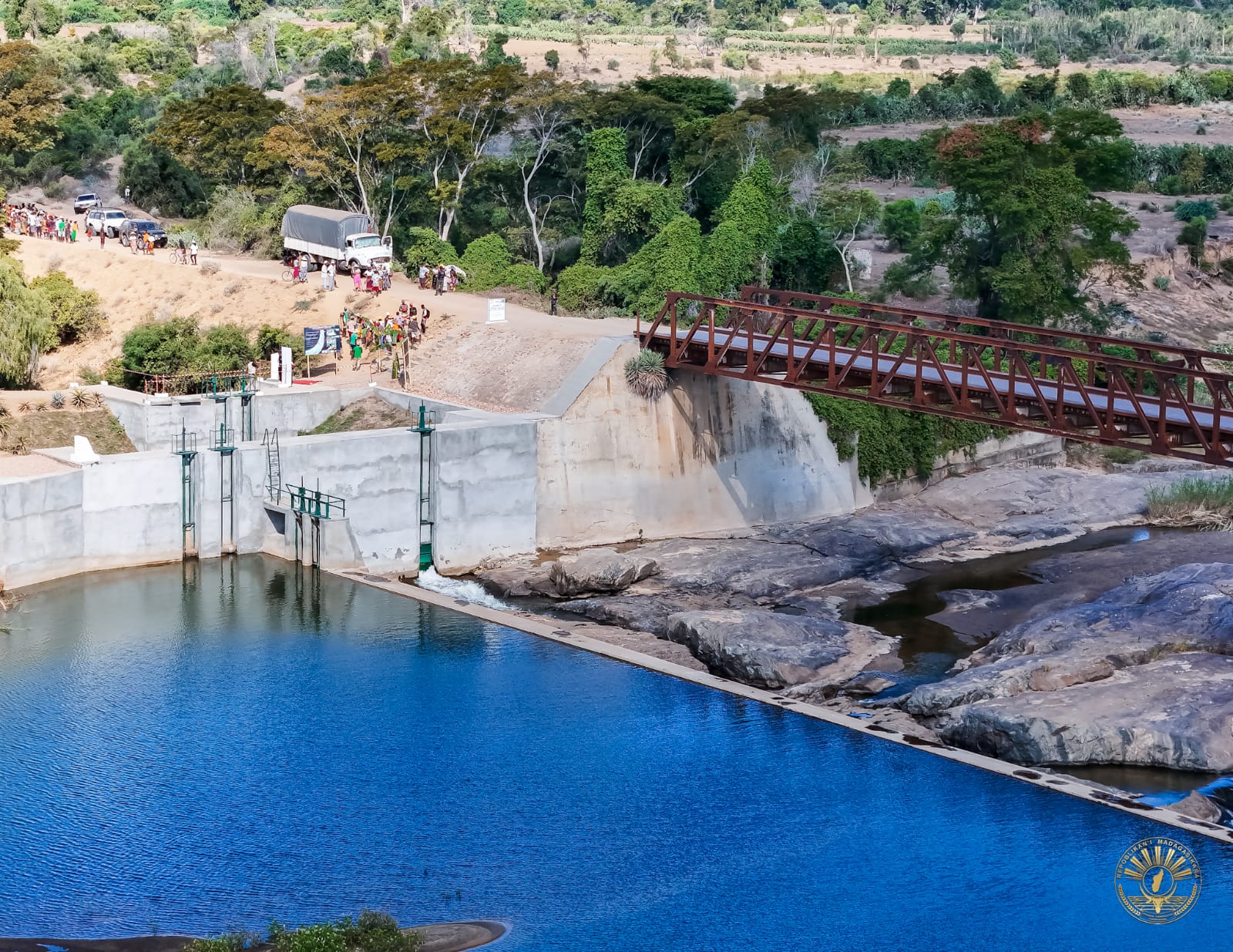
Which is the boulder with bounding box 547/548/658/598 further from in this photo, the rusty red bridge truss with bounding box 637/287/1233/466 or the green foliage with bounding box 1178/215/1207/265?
the green foliage with bounding box 1178/215/1207/265

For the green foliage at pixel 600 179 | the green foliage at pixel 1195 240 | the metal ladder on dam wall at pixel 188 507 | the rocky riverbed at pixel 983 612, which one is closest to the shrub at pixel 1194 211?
the green foliage at pixel 1195 240

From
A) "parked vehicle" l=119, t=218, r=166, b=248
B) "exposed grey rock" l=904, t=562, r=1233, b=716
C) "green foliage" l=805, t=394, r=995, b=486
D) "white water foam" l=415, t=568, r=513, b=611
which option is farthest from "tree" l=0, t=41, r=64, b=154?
"exposed grey rock" l=904, t=562, r=1233, b=716

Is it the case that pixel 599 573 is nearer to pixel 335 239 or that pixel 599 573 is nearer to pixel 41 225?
pixel 335 239

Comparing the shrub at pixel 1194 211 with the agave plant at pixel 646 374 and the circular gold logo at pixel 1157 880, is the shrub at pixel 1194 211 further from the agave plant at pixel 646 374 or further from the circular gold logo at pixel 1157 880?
the circular gold logo at pixel 1157 880

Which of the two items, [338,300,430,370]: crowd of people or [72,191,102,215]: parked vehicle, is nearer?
[338,300,430,370]: crowd of people

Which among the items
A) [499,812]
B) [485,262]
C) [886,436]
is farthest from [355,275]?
[499,812]
